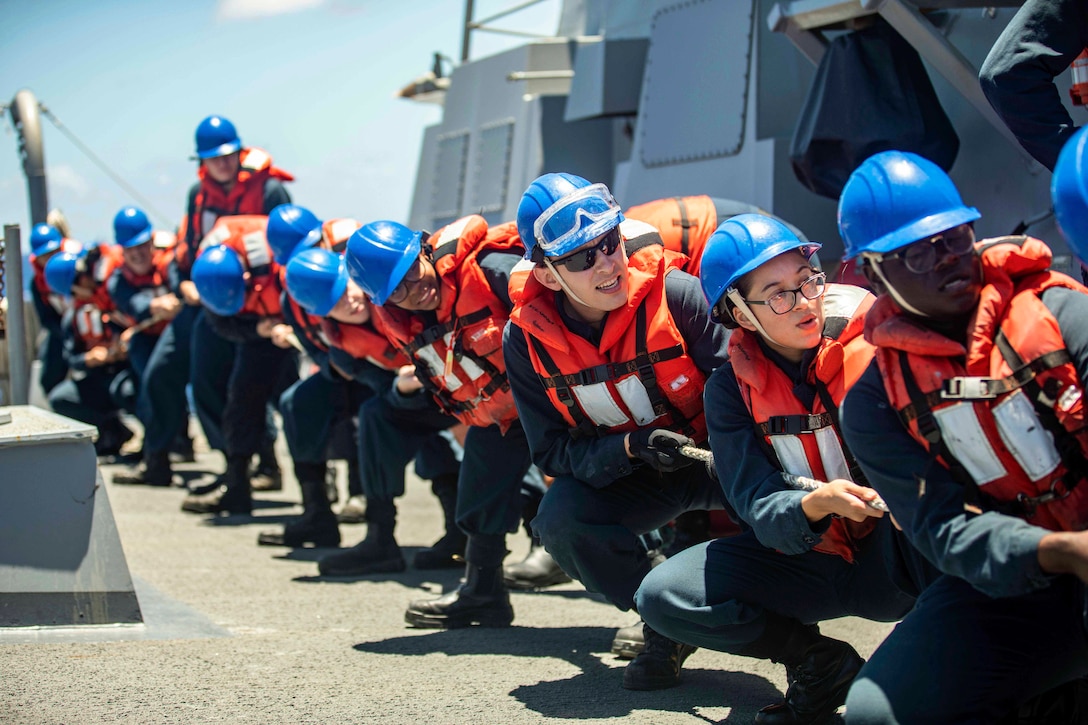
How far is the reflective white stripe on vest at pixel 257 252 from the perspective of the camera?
722cm

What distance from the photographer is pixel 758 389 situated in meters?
3.00

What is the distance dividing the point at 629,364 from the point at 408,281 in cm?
130

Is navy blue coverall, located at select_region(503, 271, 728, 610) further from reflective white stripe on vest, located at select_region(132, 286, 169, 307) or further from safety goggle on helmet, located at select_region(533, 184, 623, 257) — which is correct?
reflective white stripe on vest, located at select_region(132, 286, 169, 307)

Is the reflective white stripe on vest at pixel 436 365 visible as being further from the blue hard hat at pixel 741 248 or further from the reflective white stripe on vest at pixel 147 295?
the reflective white stripe on vest at pixel 147 295

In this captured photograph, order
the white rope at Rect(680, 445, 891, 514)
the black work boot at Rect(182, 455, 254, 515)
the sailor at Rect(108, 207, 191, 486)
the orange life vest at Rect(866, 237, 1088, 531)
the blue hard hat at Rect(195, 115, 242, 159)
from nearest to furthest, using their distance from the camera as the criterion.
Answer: the orange life vest at Rect(866, 237, 1088, 531) < the white rope at Rect(680, 445, 891, 514) < the black work boot at Rect(182, 455, 254, 515) < the blue hard hat at Rect(195, 115, 242, 159) < the sailor at Rect(108, 207, 191, 486)

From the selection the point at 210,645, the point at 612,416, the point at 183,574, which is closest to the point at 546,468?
the point at 612,416

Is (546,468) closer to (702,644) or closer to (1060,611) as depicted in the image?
(702,644)

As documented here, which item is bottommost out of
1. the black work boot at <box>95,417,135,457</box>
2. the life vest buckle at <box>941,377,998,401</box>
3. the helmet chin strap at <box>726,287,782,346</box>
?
the black work boot at <box>95,417,135,457</box>

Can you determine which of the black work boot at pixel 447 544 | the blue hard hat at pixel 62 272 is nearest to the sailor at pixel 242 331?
the black work boot at pixel 447 544

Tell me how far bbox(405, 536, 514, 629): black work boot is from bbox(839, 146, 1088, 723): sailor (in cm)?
228

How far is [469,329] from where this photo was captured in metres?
4.56

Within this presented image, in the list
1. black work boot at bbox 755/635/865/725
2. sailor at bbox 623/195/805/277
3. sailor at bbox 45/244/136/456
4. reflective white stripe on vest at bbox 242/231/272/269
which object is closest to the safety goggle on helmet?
sailor at bbox 623/195/805/277

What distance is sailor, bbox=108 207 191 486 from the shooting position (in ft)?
28.2

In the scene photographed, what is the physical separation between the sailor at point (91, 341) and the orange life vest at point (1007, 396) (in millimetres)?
8586
